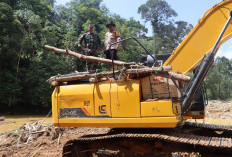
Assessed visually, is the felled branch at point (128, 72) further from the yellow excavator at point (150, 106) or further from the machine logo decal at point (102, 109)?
the machine logo decal at point (102, 109)

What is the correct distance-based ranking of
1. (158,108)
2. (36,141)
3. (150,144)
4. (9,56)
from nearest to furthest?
1. (158,108)
2. (150,144)
3. (36,141)
4. (9,56)

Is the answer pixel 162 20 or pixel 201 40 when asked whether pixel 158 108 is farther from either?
pixel 162 20

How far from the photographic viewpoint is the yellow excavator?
3.63 m

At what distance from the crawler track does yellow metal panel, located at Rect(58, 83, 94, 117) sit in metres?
0.66

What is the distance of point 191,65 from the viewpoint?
450 cm

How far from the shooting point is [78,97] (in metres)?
4.46

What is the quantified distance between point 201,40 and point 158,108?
1.86 metres

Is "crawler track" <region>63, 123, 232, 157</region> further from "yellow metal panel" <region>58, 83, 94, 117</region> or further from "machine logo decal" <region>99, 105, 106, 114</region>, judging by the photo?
"yellow metal panel" <region>58, 83, 94, 117</region>

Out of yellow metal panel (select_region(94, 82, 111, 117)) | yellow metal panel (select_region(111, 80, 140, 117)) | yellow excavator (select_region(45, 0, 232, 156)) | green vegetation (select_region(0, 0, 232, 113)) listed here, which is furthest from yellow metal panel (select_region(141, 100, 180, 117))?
green vegetation (select_region(0, 0, 232, 113))

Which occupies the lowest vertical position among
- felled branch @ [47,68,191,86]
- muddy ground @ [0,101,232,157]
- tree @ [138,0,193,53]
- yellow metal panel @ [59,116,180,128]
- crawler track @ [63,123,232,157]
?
muddy ground @ [0,101,232,157]

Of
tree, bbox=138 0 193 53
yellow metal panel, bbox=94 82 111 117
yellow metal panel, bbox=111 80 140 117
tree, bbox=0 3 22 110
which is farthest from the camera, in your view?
tree, bbox=138 0 193 53

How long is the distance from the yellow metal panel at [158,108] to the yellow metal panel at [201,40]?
1.19 metres

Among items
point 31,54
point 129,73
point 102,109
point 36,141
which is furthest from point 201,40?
point 31,54

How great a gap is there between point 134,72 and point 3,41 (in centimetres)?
1905
